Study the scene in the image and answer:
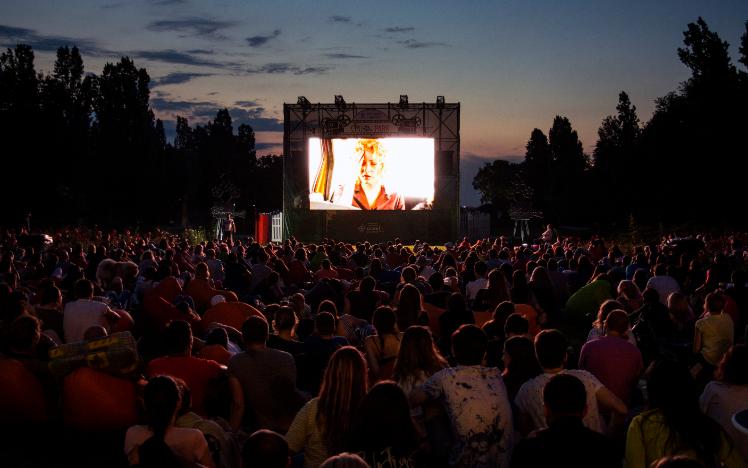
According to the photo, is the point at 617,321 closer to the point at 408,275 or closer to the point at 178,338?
the point at 178,338

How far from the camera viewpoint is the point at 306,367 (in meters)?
6.93

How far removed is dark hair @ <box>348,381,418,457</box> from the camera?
3916mm

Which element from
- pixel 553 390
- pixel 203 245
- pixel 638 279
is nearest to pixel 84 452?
pixel 553 390

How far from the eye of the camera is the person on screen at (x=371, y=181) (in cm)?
3164

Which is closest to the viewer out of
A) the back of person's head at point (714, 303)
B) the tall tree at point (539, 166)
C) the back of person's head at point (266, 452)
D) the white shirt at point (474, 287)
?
the back of person's head at point (266, 452)

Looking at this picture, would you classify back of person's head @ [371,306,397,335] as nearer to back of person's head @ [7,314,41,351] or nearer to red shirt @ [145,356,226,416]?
red shirt @ [145,356,226,416]

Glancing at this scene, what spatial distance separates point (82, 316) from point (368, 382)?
4.17 meters

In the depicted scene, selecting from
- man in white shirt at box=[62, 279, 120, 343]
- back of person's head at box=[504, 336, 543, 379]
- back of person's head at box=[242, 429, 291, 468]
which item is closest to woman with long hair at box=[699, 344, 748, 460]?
back of person's head at box=[504, 336, 543, 379]

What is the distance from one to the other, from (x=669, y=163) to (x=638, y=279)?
1591 inches

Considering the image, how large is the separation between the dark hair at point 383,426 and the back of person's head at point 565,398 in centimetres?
66

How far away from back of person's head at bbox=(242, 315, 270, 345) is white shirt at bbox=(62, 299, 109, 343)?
124 inches

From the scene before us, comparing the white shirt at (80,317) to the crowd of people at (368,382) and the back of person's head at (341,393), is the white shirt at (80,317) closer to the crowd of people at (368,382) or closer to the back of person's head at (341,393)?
the crowd of people at (368,382)

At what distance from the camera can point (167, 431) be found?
421 cm

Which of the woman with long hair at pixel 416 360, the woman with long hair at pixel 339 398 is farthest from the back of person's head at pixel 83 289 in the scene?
the woman with long hair at pixel 339 398
